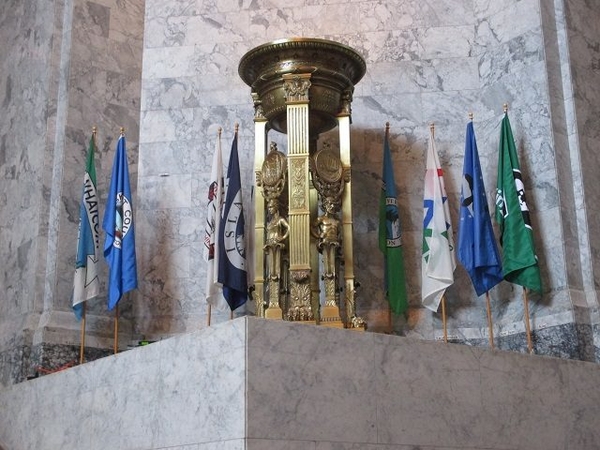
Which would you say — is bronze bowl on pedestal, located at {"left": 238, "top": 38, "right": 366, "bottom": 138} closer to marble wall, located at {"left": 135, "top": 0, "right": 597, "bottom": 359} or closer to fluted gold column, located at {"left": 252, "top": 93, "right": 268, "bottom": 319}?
fluted gold column, located at {"left": 252, "top": 93, "right": 268, "bottom": 319}

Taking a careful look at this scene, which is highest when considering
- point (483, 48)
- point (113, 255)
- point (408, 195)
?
point (483, 48)

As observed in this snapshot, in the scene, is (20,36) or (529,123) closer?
(529,123)

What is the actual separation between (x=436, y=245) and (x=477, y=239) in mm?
395

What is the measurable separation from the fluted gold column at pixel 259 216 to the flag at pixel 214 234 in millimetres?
369

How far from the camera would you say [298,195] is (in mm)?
8336

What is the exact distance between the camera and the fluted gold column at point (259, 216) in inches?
334

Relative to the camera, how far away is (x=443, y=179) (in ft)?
30.8

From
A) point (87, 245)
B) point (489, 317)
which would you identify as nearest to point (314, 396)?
point (489, 317)

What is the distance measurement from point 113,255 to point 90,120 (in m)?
1.74

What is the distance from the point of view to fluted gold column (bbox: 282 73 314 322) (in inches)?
320

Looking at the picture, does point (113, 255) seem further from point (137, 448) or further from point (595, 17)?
point (595, 17)

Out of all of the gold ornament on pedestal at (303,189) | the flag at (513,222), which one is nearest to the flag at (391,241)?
the gold ornament on pedestal at (303,189)

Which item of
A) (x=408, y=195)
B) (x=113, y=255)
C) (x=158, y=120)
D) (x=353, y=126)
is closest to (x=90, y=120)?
(x=158, y=120)

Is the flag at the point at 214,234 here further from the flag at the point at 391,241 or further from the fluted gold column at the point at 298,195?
the flag at the point at 391,241
